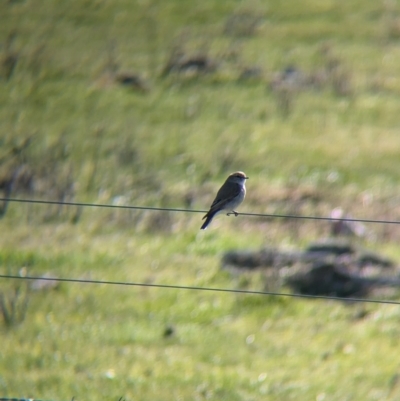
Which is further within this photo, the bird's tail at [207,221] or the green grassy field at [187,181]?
the green grassy field at [187,181]

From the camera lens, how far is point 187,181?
21219 mm

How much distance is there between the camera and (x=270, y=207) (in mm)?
19297

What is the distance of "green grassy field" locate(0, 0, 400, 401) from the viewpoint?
13258 mm

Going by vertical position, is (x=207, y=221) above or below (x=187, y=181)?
above

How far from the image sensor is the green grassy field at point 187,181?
13.3 meters

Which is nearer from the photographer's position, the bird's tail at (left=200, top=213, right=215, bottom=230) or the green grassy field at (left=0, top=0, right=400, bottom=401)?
the bird's tail at (left=200, top=213, right=215, bottom=230)

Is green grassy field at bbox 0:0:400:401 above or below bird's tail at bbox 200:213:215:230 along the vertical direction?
below

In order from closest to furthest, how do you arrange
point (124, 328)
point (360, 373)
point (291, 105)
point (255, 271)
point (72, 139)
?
point (360, 373) → point (124, 328) → point (255, 271) → point (72, 139) → point (291, 105)

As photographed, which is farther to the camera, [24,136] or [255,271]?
[24,136]

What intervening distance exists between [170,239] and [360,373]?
532 centimetres

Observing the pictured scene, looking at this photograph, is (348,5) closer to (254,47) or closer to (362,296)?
(254,47)

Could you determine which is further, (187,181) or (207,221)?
(187,181)

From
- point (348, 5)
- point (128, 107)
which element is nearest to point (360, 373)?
point (128, 107)

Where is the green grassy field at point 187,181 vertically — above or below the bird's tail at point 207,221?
below
